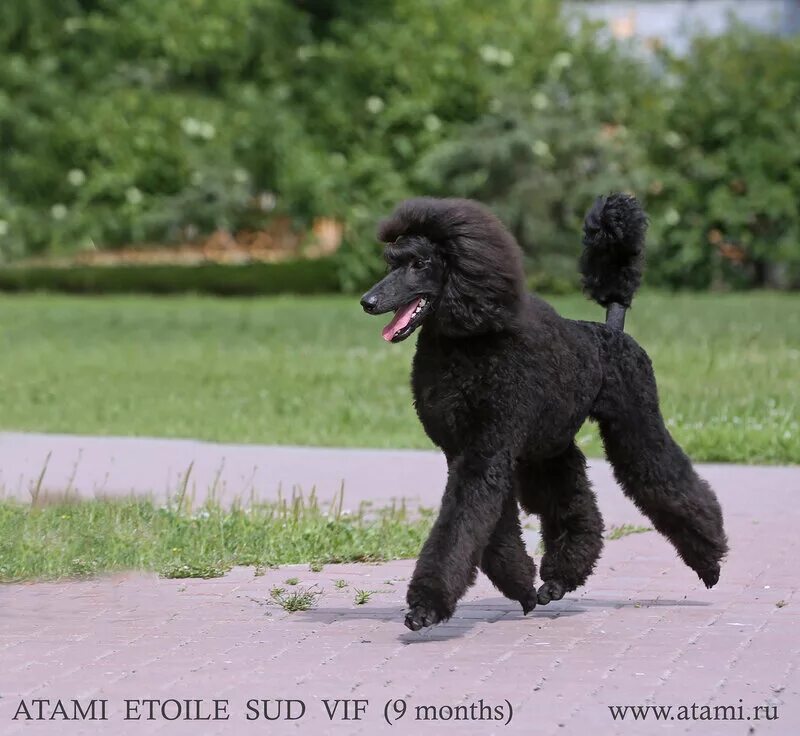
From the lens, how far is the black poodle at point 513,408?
6453 millimetres

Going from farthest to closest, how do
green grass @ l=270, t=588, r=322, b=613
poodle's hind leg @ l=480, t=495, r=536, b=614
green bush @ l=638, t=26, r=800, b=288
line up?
1. green bush @ l=638, t=26, r=800, b=288
2. green grass @ l=270, t=588, r=322, b=613
3. poodle's hind leg @ l=480, t=495, r=536, b=614

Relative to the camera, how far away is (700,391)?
14125 mm

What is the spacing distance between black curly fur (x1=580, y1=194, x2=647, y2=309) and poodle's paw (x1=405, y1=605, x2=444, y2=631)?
1.81 m

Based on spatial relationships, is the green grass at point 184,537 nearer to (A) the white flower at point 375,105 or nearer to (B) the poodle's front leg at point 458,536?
(B) the poodle's front leg at point 458,536

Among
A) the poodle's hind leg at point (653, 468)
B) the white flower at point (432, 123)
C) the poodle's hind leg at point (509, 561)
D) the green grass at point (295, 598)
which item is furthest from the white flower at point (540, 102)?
the poodle's hind leg at point (509, 561)

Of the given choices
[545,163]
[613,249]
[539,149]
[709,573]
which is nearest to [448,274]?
[613,249]

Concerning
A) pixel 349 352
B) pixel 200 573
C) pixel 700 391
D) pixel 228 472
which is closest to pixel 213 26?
pixel 349 352

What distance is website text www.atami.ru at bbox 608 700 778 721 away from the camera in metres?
5.30

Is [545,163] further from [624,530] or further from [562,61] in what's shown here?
[624,530]

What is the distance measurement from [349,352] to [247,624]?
11.9m

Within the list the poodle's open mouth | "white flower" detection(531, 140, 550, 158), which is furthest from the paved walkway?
"white flower" detection(531, 140, 550, 158)

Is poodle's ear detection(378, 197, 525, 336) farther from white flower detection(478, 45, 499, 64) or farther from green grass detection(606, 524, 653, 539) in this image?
white flower detection(478, 45, 499, 64)

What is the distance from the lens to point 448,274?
6523 mm

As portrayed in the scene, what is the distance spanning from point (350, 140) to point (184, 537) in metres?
26.0
